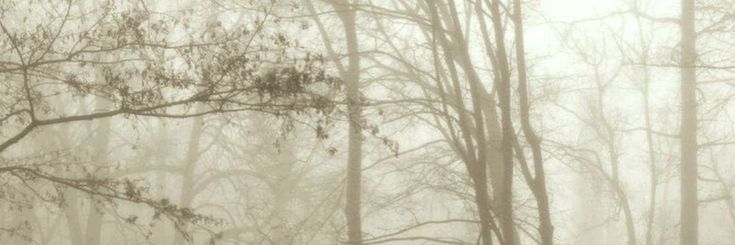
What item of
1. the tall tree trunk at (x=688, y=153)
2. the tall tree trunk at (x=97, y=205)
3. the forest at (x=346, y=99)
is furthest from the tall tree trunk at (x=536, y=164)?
the tall tree trunk at (x=97, y=205)

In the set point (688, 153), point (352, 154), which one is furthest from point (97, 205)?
point (688, 153)

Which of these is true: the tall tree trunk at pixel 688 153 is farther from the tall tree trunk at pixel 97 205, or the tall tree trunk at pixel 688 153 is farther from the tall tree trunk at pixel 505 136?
the tall tree trunk at pixel 97 205

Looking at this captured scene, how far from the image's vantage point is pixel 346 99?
22.6 ft

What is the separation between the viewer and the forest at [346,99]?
264 inches

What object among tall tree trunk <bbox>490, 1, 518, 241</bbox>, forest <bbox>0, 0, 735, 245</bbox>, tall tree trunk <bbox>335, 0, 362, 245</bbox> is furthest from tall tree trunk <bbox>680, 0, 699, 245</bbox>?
tall tree trunk <bbox>490, 1, 518, 241</bbox>

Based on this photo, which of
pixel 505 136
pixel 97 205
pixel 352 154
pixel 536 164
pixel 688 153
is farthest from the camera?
pixel 97 205

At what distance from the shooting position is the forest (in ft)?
22.0

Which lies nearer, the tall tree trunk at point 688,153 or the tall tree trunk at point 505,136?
the tall tree trunk at point 505,136

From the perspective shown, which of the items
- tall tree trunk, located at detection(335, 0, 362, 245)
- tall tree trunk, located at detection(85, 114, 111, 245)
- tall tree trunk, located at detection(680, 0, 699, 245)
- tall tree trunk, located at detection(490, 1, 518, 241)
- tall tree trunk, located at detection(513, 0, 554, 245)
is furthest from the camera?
tall tree trunk, located at detection(85, 114, 111, 245)

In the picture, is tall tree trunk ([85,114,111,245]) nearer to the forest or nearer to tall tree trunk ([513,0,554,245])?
the forest

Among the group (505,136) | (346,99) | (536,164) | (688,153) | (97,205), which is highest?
(688,153)

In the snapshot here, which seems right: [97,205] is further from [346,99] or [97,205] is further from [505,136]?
[505,136]

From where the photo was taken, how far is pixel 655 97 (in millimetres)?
28672

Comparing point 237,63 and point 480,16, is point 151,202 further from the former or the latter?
point 480,16
